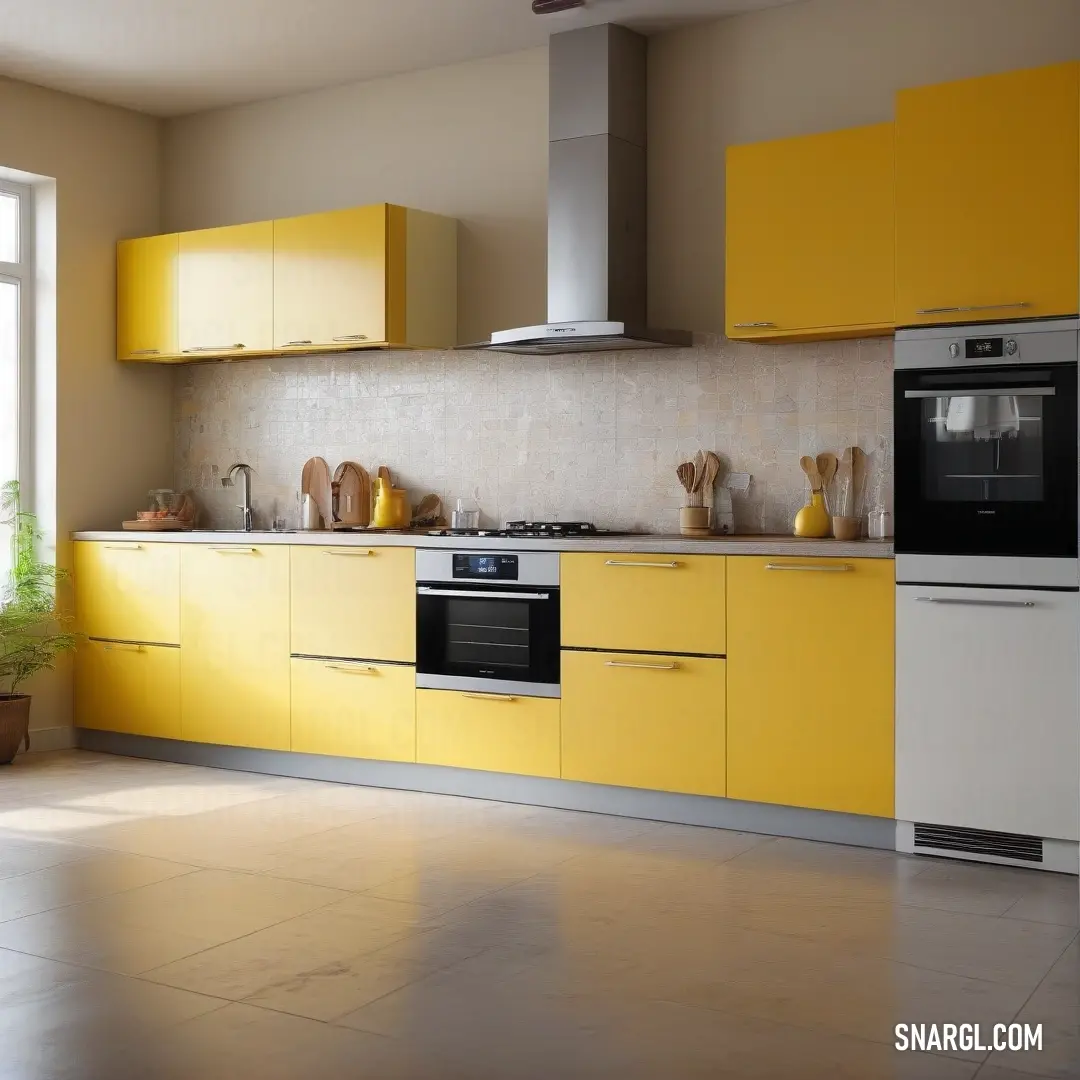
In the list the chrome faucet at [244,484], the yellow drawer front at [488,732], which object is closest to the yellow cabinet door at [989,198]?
the yellow drawer front at [488,732]

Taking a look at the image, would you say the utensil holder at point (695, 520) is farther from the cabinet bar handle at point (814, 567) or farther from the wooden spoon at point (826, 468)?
the cabinet bar handle at point (814, 567)

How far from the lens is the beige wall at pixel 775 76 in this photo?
432 cm

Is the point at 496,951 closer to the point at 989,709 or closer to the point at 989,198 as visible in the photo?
the point at 989,709

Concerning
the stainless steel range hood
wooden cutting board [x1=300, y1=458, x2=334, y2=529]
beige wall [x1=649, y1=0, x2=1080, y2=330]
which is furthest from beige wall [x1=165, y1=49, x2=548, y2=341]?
wooden cutting board [x1=300, y1=458, x2=334, y2=529]

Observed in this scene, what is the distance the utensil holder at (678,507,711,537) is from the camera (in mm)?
4758

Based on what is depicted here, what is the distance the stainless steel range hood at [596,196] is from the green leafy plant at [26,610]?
2226 millimetres

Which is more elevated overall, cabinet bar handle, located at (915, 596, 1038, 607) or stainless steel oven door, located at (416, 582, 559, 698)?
cabinet bar handle, located at (915, 596, 1038, 607)

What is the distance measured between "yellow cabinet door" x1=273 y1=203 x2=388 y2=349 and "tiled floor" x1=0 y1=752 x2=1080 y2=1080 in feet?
6.23

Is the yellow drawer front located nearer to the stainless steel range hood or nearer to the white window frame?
the stainless steel range hood

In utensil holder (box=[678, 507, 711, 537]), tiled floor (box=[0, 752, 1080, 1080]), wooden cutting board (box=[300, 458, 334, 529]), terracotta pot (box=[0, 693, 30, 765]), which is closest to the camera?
tiled floor (box=[0, 752, 1080, 1080])

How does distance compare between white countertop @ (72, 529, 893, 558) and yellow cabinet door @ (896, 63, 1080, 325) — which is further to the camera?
white countertop @ (72, 529, 893, 558)

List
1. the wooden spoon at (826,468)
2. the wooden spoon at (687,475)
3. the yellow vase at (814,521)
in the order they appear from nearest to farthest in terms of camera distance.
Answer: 1. the yellow vase at (814,521)
2. the wooden spoon at (826,468)
3. the wooden spoon at (687,475)

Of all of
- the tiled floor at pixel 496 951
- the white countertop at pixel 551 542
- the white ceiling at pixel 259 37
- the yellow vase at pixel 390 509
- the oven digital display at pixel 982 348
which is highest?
the white ceiling at pixel 259 37

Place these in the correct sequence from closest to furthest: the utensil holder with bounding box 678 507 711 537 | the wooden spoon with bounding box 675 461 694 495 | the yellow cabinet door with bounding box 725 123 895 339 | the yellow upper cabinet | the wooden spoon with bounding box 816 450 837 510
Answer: the yellow cabinet door with bounding box 725 123 895 339 → the wooden spoon with bounding box 816 450 837 510 → the utensil holder with bounding box 678 507 711 537 → the wooden spoon with bounding box 675 461 694 495 → the yellow upper cabinet
